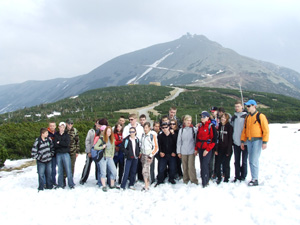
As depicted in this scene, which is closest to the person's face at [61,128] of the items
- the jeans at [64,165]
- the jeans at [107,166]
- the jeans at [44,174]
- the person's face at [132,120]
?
the jeans at [64,165]

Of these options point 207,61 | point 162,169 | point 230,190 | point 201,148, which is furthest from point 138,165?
point 207,61

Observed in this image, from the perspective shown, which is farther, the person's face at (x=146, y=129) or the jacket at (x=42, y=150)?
the jacket at (x=42, y=150)

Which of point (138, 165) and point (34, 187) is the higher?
point (138, 165)

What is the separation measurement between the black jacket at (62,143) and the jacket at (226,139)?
4155 millimetres

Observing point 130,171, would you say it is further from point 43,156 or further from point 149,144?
point 43,156

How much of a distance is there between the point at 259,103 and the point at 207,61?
447ft

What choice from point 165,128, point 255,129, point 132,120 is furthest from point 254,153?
point 132,120

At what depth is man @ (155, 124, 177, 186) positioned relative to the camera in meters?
6.52

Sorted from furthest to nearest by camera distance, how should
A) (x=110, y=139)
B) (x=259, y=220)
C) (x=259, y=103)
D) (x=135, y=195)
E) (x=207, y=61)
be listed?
(x=207, y=61)
(x=259, y=103)
(x=110, y=139)
(x=135, y=195)
(x=259, y=220)

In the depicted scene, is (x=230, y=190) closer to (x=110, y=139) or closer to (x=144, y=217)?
(x=144, y=217)

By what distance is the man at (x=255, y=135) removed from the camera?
17.9ft

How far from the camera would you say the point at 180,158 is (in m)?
6.72

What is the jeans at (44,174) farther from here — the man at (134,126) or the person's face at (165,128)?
the person's face at (165,128)

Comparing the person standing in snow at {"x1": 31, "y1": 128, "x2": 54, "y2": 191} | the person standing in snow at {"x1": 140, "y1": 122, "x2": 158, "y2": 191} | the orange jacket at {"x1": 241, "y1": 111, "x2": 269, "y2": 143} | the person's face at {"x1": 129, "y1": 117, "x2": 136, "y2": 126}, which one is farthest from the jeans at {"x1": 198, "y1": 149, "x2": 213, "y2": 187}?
the person standing in snow at {"x1": 31, "y1": 128, "x2": 54, "y2": 191}
